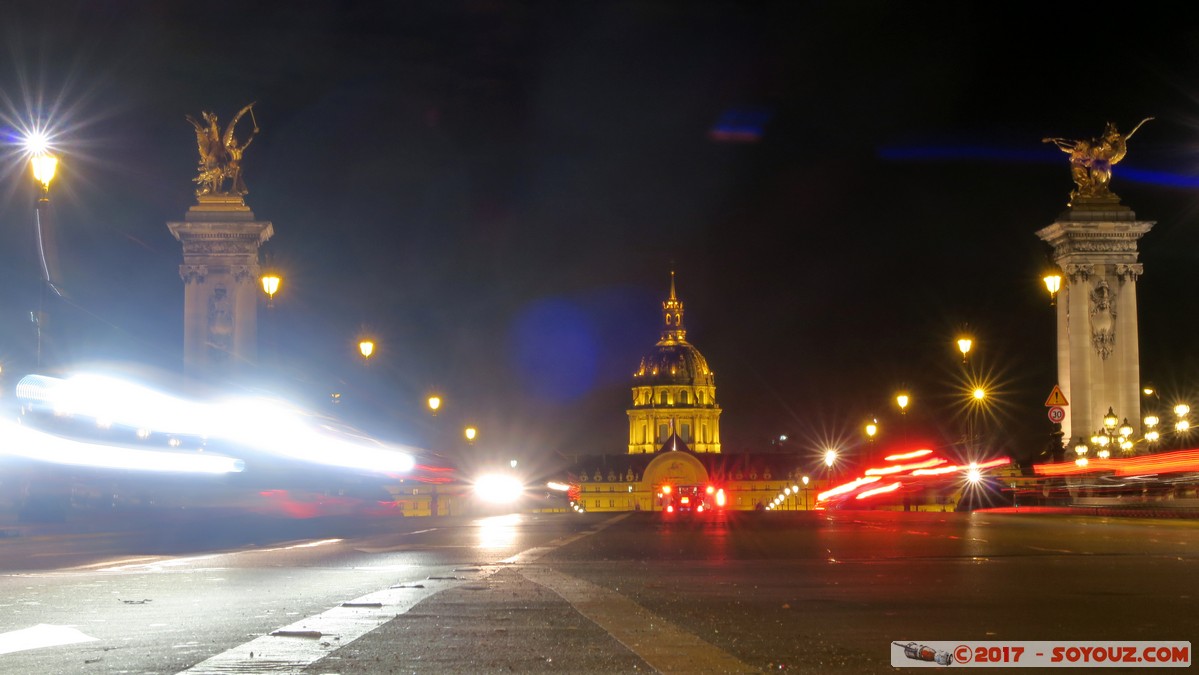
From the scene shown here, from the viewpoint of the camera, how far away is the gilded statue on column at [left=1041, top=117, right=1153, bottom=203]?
7369 cm

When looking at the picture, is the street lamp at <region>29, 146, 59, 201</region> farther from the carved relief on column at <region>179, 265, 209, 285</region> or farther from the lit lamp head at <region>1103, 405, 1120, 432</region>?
the lit lamp head at <region>1103, 405, 1120, 432</region>

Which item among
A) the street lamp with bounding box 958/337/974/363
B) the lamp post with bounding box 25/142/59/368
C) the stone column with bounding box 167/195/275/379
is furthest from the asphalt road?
the stone column with bounding box 167/195/275/379

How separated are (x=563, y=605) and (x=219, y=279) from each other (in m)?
58.5

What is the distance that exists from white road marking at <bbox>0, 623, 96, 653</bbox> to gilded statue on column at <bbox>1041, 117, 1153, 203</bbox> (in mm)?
72067

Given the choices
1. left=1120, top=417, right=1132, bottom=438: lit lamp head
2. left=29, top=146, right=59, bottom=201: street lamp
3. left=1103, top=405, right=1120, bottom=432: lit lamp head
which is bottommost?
left=1120, top=417, right=1132, bottom=438: lit lamp head

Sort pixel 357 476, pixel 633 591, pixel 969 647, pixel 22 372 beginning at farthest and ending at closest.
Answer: pixel 357 476 < pixel 22 372 < pixel 633 591 < pixel 969 647

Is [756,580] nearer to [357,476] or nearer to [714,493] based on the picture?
[357,476]

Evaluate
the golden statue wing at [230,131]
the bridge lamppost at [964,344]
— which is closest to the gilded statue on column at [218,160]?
the golden statue wing at [230,131]

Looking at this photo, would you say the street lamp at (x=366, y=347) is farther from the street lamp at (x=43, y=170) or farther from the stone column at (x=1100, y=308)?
the stone column at (x=1100, y=308)

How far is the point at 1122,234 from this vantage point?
72.9 metres

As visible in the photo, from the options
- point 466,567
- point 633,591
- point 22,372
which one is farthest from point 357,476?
point 633,591

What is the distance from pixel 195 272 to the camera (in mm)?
65812

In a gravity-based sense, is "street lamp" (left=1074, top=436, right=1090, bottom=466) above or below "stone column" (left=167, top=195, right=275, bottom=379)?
below

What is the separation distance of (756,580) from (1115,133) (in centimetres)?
6721
